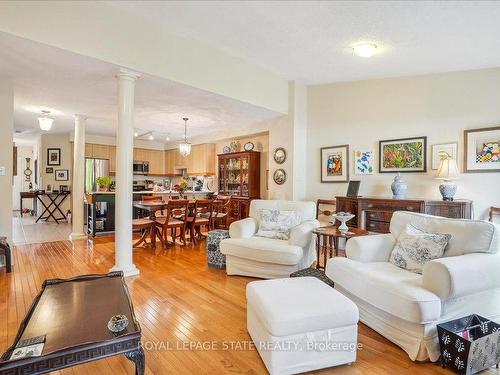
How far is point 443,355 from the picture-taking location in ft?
5.68

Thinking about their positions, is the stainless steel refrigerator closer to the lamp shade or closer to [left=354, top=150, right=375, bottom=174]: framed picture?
[left=354, top=150, right=375, bottom=174]: framed picture

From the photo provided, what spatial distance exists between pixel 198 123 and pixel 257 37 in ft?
10.2

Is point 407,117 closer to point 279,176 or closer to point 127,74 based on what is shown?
point 279,176

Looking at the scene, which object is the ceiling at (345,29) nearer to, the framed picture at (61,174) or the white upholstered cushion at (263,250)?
the white upholstered cushion at (263,250)

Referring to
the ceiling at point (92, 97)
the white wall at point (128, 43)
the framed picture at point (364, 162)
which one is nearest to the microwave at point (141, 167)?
the ceiling at point (92, 97)

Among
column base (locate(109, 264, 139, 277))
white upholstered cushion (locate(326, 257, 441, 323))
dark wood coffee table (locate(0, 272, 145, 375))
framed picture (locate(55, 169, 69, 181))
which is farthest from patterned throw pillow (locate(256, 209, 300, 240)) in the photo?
framed picture (locate(55, 169, 69, 181))

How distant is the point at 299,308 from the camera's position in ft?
5.42

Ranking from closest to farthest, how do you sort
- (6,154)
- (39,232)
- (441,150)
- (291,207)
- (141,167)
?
(291,207) < (6,154) < (441,150) < (39,232) < (141,167)

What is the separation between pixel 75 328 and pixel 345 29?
3.60m

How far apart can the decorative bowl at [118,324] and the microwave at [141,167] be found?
7848 mm

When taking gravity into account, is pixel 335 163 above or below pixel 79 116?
below

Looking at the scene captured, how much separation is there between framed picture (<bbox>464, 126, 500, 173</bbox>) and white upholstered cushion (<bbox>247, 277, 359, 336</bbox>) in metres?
3.21

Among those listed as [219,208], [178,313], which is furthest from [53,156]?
[178,313]

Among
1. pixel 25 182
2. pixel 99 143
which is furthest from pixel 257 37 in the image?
pixel 25 182
